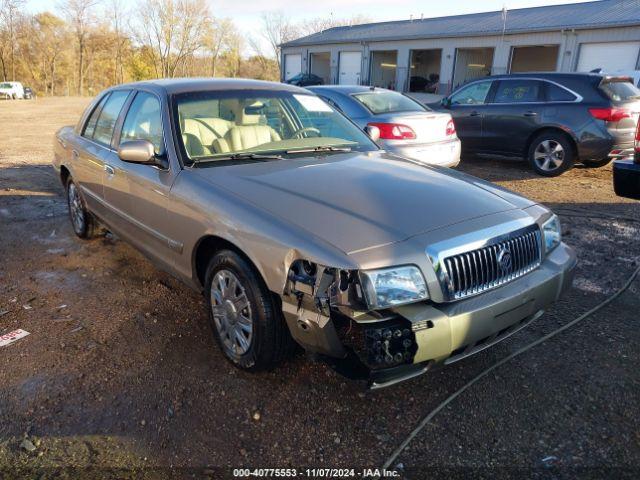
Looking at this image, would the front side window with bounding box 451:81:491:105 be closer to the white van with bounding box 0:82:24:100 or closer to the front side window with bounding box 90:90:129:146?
the front side window with bounding box 90:90:129:146

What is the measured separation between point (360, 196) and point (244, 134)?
127cm

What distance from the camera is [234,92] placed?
12.3ft

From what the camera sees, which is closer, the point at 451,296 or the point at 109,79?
the point at 451,296

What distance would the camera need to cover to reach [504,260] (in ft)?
8.34

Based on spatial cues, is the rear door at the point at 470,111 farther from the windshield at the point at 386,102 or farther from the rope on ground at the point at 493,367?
the rope on ground at the point at 493,367

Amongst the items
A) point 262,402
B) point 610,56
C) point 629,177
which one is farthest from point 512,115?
point 610,56

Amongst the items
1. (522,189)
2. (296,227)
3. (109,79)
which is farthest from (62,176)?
(109,79)

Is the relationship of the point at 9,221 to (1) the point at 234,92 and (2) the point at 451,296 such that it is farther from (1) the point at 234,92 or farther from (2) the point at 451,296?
(2) the point at 451,296

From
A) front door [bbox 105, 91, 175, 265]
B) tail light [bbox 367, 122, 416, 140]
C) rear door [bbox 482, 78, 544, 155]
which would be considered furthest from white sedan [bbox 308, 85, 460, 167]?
front door [bbox 105, 91, 175, 265]

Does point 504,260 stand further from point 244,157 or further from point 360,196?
point 244,157

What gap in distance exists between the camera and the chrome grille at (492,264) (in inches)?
92.4

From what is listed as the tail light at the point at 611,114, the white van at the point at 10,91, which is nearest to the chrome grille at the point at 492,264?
the tail light at the point at 611,114

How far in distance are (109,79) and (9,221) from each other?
61.7 m

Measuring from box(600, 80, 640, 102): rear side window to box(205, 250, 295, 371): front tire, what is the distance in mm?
7437
